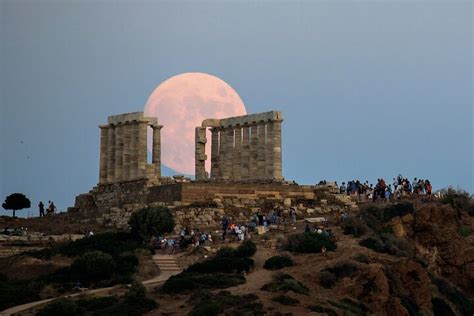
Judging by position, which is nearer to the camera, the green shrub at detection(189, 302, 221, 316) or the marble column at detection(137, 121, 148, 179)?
the green shrub at detection(189, 302, 221, 316)

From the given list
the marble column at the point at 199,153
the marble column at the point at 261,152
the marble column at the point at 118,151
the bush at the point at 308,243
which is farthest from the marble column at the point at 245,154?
the bush at the point at 308,243

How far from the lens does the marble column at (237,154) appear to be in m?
74.2

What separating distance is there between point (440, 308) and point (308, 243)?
651 cm

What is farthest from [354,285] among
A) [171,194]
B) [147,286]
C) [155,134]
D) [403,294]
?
[155,134]

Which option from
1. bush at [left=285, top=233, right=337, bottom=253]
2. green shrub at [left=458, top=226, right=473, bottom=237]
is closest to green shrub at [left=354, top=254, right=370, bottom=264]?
bush at [left=285, top=233, right=337, bottom=253]

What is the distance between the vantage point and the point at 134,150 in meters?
73.3

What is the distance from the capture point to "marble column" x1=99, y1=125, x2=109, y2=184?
249 feet

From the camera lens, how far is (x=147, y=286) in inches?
1854

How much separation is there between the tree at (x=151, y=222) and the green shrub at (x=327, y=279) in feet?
38.7

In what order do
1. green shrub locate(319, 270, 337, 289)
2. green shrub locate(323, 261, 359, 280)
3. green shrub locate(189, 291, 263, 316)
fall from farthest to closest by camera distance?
green shrub locate(323, 261, 359, 280), green shrub locate(319, 270, 337, 289), green shrub locate(189, 291, 263, 316)

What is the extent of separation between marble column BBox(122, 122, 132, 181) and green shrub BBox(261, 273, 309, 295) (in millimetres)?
28188

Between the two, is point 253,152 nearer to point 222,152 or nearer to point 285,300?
point 222,152

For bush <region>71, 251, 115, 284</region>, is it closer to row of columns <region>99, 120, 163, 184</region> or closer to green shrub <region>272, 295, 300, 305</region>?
green shrub <region>272, 295, 300, 305</region>

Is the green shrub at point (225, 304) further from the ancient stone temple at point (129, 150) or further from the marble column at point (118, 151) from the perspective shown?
the marble column at point (118, 151)
